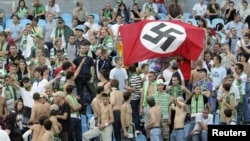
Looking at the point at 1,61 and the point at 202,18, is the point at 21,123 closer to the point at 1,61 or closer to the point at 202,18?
the point at 1,61

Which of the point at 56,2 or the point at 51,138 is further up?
the point at 56,2

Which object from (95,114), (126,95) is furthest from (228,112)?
(95,114)

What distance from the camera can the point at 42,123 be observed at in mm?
22203

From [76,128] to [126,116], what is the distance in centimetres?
108

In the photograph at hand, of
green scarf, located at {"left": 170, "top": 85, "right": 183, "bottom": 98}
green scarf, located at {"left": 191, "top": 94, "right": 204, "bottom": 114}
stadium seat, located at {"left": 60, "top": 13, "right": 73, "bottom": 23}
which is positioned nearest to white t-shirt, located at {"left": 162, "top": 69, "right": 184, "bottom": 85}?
green scarf, located at {"left": 170, "top": 85, "right": 183, "bottom": 98}

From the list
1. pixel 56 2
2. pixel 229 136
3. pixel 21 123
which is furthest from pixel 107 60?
pixel 229 136

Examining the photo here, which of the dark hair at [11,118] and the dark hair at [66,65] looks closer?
the dark hair at [11,118]

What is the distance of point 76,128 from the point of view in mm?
23672

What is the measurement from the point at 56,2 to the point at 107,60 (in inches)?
271

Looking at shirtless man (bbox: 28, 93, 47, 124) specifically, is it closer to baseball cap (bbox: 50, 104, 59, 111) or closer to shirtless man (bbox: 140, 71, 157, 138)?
baseball cap (bbox: 50, 104, 59, 111)

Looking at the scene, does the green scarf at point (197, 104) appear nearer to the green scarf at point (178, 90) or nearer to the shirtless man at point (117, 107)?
the green scarf at point (178, 90)

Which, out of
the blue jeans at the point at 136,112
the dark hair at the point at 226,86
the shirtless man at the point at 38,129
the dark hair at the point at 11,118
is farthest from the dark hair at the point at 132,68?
the dark hair at the point at 11,118

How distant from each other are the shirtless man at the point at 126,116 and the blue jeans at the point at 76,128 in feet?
3.01

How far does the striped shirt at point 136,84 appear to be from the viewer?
25013mm
